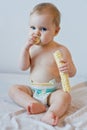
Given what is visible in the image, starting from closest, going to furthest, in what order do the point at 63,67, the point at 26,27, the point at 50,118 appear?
1. the point at 50,118
2. the point at 63,67
3. the point at 26,27

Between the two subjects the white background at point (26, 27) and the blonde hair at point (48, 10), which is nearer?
the blonde hair at point (48, 10)

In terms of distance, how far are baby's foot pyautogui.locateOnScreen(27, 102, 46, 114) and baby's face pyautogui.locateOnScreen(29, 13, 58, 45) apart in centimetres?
22

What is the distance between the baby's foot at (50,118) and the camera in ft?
2.64

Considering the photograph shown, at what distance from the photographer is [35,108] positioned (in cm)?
89

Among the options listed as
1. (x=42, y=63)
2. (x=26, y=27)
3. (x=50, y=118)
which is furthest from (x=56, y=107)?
(x=26, y=27)

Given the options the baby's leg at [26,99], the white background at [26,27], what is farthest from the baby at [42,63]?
the white background at [26,27]

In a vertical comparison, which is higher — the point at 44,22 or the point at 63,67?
the point at 44,22

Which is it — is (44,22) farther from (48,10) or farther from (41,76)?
(41,76)

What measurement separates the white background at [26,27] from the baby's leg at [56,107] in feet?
1.45

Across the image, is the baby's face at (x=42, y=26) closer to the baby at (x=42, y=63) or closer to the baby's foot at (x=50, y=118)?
the baby at (x=42, y=63)

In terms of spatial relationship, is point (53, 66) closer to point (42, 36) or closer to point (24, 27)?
point (42, 36)

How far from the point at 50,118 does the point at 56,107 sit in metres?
0.06

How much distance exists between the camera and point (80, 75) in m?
1.36

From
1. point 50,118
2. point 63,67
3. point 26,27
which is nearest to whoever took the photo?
point 50,118
